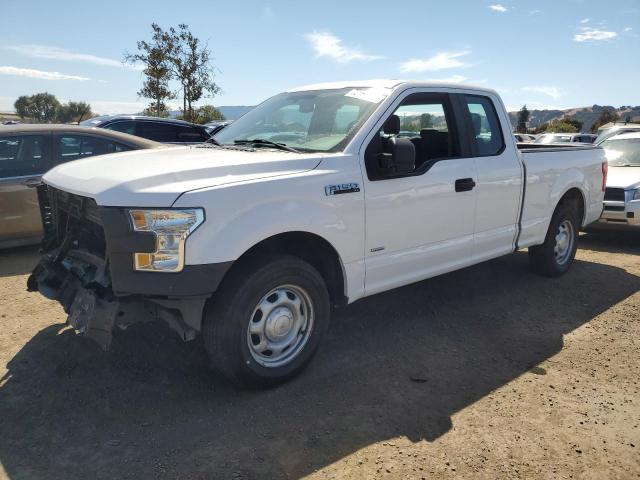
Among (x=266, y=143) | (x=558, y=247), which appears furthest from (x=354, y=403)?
(x=558, y=247)

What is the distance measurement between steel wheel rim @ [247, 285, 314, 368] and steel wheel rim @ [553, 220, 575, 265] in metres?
3.76

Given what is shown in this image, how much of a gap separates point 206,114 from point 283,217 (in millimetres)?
25980

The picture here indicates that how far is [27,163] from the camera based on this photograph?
238 inches

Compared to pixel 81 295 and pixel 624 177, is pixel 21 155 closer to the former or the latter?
pixel 81 295

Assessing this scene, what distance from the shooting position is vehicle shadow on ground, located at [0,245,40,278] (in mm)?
5648

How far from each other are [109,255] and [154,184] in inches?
17.9

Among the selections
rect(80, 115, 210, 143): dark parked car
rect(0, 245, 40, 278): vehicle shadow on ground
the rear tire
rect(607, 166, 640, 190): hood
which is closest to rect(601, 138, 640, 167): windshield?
rect(607, 166, 640, 190): hood

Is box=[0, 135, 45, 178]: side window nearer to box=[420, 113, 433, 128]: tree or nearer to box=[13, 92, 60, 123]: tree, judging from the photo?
box=[420, 113, 433, 128]: tree

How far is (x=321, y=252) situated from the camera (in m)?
3.54

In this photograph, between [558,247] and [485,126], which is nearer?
[485,126]

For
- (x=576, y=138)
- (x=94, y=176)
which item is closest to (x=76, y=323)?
(x=94, y=176)

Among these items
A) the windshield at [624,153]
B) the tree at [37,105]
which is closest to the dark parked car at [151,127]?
the windshield at [624,153]

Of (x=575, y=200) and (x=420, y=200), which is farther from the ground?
(x=420, y=200)

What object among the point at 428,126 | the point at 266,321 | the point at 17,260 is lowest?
the point at 17,260
